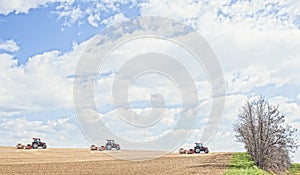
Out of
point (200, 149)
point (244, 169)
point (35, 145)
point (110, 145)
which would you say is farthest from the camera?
point (200, 149)

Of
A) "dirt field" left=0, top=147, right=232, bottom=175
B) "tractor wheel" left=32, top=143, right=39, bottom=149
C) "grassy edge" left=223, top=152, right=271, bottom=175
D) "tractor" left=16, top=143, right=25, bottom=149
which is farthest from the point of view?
"tractor" left=16, top=143, right=25, bottom=149

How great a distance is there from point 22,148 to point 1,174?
158 feet

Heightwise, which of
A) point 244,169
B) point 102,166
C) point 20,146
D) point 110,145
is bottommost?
point 244,169

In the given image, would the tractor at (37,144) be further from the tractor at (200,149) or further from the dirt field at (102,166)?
the tractor at (200,149)

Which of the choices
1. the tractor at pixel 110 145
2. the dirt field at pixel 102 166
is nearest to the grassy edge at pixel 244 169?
the dirt field at pixel 102 166

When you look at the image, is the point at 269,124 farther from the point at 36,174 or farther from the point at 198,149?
the point at 198,149

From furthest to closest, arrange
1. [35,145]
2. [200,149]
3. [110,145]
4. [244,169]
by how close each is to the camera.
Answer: [200,149] < [110,145] < [35,145] < [244,169]

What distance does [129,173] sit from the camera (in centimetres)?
4150

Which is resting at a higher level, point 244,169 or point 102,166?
point 102,166

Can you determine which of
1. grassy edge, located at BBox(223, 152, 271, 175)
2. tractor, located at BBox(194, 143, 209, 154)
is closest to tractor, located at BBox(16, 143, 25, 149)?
tractor, located at BBox(194, 143, 209, 154)

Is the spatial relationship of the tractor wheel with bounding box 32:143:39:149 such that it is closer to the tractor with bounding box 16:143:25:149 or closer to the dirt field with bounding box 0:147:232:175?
the dirt field with bounding box 0:147:232:175

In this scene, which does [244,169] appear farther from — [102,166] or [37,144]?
[37,144]

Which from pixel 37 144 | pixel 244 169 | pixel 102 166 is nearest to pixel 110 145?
pixel 37 144

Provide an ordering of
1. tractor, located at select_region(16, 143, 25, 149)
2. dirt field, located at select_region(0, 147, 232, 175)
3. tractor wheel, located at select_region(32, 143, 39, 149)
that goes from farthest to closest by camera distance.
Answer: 1. tractor, located at select_region(16, 143, 25, 149)
2. tractor wheel, located at select_region(32, 143, 39, 149)
3. dirt field, located at select_region(0, 147, 232, 175)
